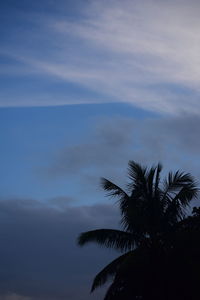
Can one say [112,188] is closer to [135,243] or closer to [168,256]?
[135,243]

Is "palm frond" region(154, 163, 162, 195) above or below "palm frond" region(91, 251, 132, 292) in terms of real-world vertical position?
above

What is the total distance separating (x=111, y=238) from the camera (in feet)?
69.4

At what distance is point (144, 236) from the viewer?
2083cm

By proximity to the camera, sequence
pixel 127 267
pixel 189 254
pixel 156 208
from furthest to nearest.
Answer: pixel 156 208 < pixel 189 254 < pixel 127 267

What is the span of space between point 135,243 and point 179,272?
8.81 ft

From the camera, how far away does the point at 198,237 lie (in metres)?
19.8

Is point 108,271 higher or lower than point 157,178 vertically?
lower

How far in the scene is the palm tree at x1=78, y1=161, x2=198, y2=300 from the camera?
19.5 m

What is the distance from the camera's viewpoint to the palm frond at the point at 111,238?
69.2 ft

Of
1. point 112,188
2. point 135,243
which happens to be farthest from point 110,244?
point 112,188

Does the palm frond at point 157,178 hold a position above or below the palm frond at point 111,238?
above

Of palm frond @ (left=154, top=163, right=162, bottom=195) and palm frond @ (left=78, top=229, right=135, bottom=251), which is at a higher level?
palm frond @ (left=154, top=163, right=162, bottom=195)

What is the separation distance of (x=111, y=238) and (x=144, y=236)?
1.56 metres

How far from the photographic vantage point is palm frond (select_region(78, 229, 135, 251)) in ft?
69.2
